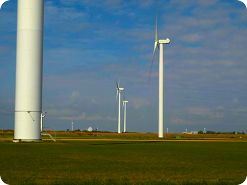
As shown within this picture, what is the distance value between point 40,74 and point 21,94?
10.3ft

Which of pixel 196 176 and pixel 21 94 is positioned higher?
pixel 21 94

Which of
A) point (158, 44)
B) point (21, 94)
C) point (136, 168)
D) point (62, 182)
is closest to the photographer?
point (62, 182)

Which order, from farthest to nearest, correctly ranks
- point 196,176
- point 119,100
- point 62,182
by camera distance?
point 119,100 < point 196,176 < point 62,182

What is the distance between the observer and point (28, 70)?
2153 inches

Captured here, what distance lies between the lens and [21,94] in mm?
54750

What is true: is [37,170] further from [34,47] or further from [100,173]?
[34,47]

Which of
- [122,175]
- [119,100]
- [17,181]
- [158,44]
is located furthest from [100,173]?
[119,100]

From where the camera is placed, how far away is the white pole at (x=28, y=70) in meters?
54.8

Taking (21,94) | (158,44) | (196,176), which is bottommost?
(196,176)

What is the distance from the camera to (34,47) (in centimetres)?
5528

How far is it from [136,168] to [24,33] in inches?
1364

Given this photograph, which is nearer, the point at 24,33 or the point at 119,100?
the point at 24,33

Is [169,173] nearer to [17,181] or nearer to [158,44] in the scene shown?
[17,181]

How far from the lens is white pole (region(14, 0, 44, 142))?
54750 mm
